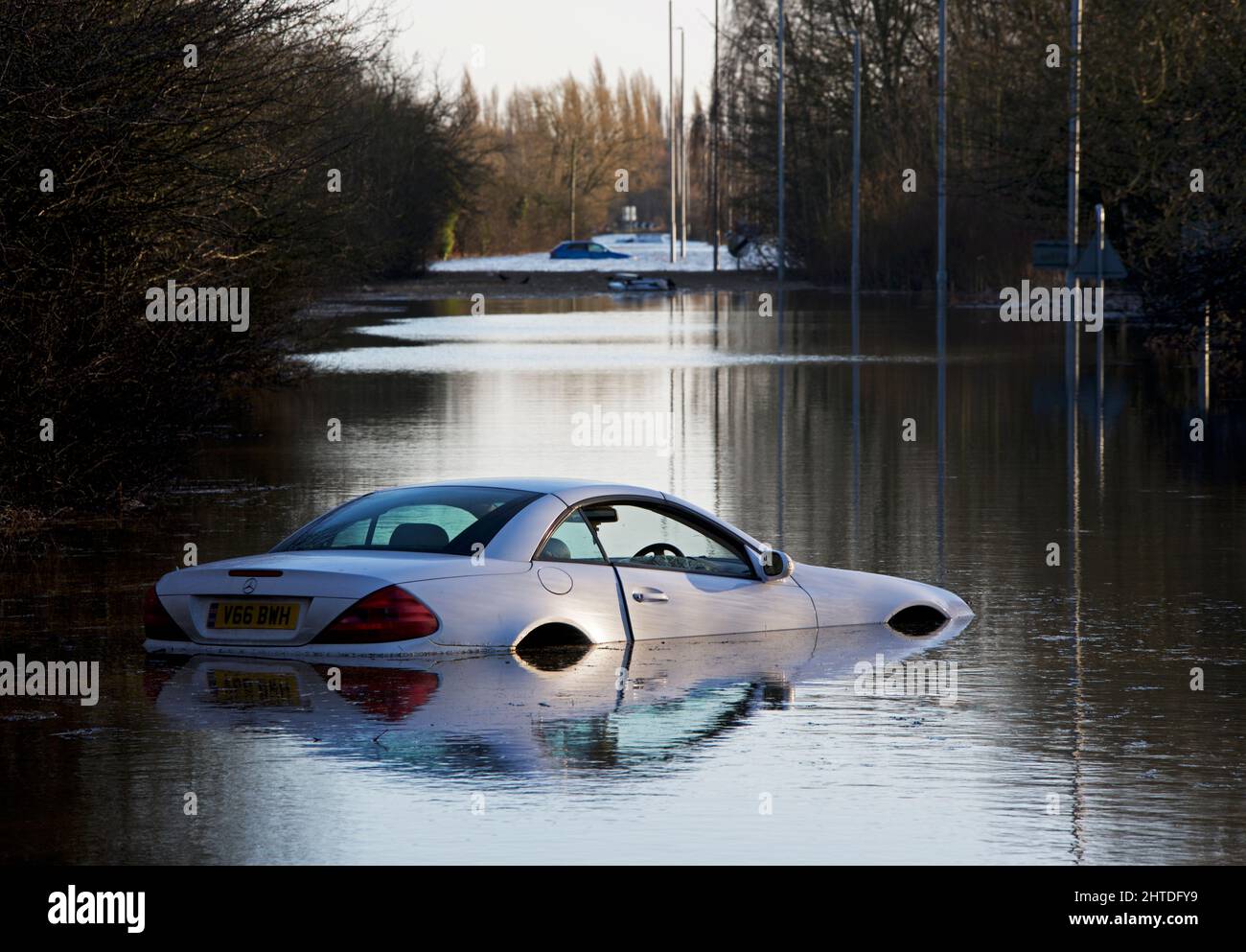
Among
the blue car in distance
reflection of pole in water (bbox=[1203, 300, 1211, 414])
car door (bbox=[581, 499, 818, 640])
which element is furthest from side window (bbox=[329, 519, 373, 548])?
the blue car in distance

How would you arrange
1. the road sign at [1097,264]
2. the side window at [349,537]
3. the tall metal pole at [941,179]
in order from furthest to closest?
the tall metal pole at [941,179], the road sign at [1097,264], the side window at [349,537]

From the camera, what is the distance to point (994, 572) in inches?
607

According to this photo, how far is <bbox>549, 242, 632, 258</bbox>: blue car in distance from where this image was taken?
418ft

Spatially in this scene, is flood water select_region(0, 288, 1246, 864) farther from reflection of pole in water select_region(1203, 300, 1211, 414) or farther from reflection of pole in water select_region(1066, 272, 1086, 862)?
reflection of pole in water select_region(1203, 300, 1211, 414)

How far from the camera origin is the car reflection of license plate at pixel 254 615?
38.1 ft

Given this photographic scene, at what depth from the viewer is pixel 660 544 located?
12859 mm

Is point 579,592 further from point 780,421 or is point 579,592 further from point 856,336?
point 856,336

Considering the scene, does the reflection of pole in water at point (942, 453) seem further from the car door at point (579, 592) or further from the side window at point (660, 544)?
the car door at point (579, 592)

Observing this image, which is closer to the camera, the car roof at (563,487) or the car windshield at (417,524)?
the car windshield at (417,524)

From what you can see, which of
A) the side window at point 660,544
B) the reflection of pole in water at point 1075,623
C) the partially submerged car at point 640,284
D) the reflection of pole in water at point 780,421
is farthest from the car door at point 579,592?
the partially submerged car at point 640,284

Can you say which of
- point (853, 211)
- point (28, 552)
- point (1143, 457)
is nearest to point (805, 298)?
point (853, 211)

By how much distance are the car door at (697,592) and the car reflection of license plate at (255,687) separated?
6.18 ft

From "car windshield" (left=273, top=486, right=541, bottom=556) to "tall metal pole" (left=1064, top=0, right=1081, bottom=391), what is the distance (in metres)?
20.6
